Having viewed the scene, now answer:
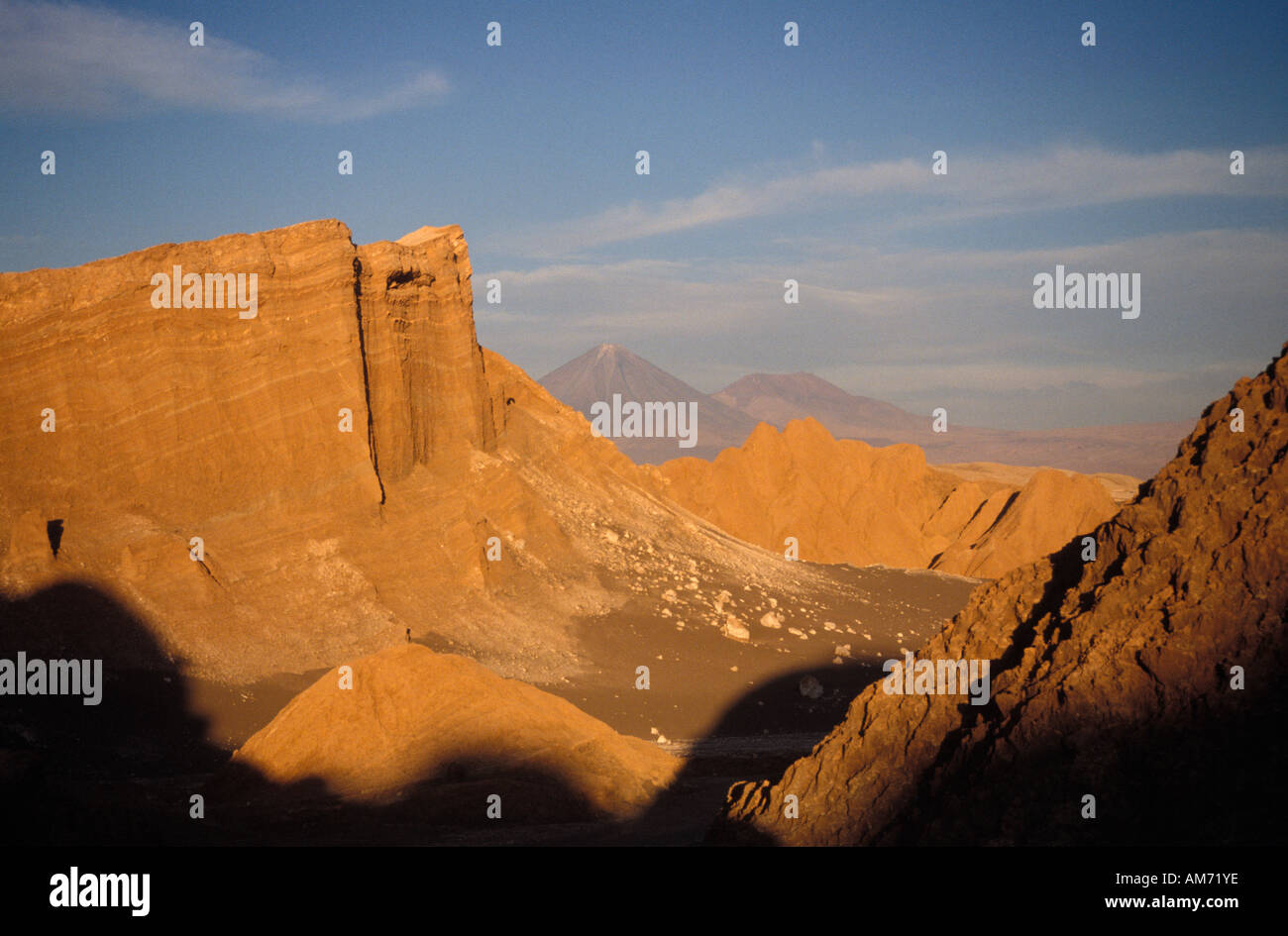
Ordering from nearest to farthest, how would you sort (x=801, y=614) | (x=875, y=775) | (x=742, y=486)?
(x=875, y=775) → (x=801, y=614) → (x=742, y=486)

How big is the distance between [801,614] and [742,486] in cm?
2456

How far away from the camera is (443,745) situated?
58.7 ft

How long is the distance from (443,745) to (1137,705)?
1172cm

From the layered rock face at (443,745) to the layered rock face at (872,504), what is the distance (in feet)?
126

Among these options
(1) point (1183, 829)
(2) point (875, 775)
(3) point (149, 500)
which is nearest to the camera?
(1) point (1183, 829)

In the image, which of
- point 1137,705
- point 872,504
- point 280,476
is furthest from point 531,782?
point 872,504

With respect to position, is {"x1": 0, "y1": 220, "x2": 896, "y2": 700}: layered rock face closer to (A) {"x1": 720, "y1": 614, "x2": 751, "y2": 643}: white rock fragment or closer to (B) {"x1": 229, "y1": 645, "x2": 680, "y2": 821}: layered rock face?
(A) {"x1": 720, "y1": 614, "x2": 751, "y2": 643}: white rock fragment

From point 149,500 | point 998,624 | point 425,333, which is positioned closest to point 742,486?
point 425,333

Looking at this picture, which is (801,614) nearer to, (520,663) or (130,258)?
(520,663)

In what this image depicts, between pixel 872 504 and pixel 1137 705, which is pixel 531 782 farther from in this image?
pixel 872 504

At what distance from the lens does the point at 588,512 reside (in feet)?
130

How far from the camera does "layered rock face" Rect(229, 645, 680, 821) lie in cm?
1703

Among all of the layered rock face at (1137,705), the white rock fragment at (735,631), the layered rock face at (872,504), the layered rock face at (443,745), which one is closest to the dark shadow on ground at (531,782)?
the layered rock face at (1137,705)
